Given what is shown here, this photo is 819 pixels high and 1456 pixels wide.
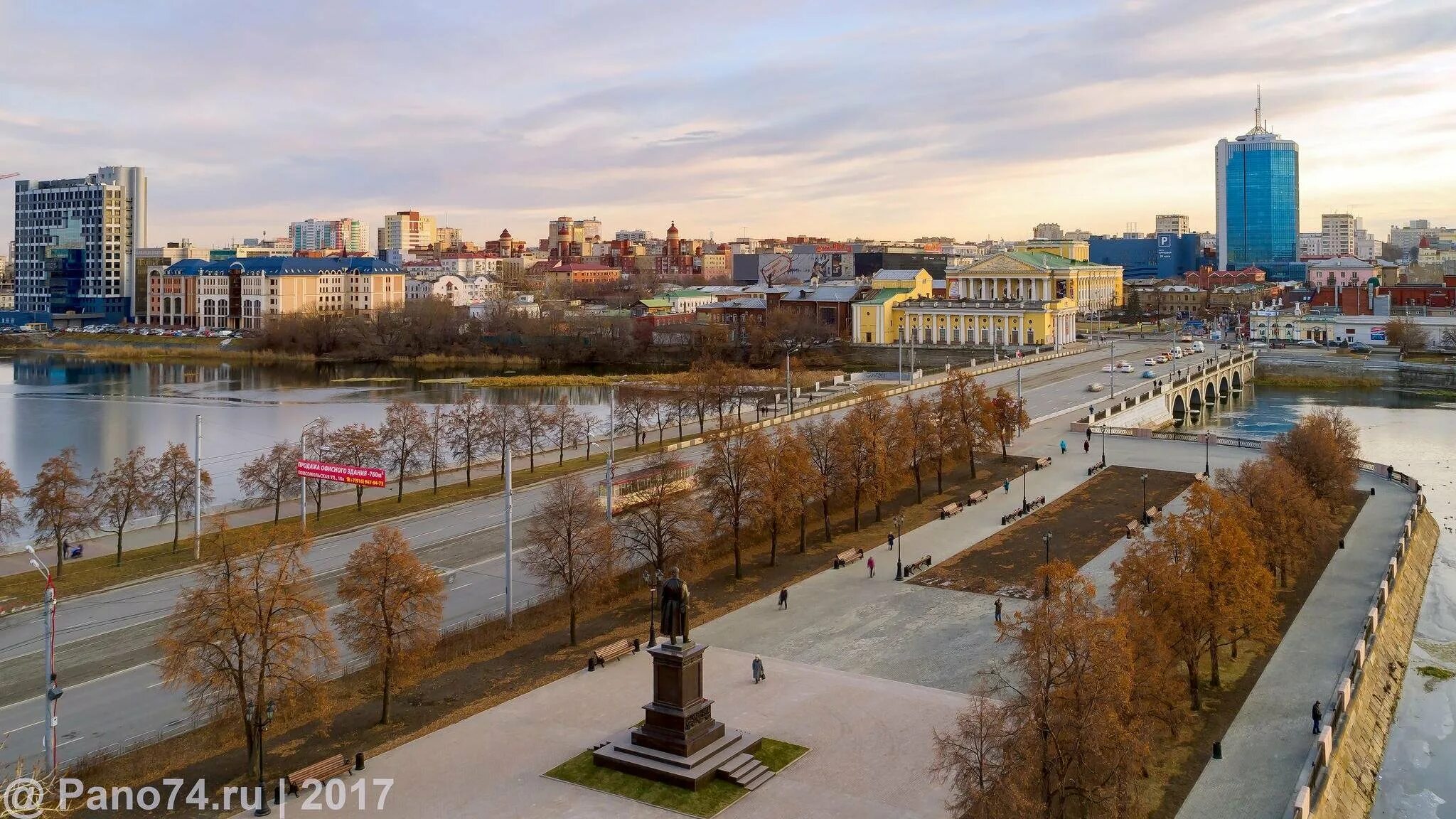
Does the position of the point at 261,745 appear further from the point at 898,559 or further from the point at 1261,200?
the point at 1261,200

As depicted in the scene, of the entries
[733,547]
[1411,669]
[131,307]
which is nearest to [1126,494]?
[1411,669]

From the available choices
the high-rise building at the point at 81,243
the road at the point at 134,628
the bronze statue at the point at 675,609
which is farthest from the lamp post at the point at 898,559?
the high-rise building at the point at 81,243

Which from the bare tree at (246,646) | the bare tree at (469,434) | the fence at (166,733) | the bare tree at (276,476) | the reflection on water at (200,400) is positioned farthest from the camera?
the reflection on water at (200,400)

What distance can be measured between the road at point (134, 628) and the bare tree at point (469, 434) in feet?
13.5

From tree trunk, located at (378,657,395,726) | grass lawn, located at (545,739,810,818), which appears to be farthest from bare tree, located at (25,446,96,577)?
grass lawn, located at (545,739,810,818)

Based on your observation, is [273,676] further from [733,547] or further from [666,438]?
[666,438]

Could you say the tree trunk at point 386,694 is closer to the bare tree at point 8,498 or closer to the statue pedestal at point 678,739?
the statue pedestal at point 678,739

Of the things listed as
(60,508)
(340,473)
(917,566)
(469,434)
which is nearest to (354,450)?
(469,434)

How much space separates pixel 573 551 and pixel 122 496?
46.7 ft

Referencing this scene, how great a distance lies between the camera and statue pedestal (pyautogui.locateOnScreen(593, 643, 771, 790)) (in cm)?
1688

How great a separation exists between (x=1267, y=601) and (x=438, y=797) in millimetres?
14726

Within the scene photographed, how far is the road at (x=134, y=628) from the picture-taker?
733 inches

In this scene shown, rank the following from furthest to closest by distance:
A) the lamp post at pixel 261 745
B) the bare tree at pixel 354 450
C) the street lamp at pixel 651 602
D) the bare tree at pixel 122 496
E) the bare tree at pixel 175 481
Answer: the bare tree at pixel 354 450
the bare tree at pixel 175 481
the bare tree at pixel 122 496
the street lamp at pixel 651 602
the lamp post at pixel 261 745

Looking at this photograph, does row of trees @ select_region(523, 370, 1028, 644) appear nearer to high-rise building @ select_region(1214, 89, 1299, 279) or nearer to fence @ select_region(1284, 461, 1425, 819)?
fence @ select_region(1284, 461, 1425, 819)
